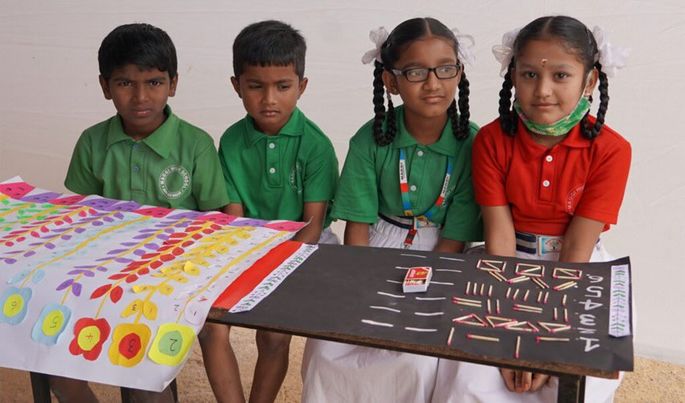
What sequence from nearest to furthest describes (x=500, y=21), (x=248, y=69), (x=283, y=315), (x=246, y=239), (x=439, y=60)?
(x=283, y=315) < (x=246, y=239) < (x=439, y=60) < (x=248, y=69) < (x=500, y=21)

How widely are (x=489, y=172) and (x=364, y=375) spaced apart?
0.70m

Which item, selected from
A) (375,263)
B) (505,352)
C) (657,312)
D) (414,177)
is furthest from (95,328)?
(657,312)

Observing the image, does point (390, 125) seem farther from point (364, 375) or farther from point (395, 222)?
point (364, 375)

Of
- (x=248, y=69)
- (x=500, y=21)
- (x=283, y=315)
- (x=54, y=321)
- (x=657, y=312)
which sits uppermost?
(x=500, y=21)

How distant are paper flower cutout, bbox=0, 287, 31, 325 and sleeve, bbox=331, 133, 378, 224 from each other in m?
1.02

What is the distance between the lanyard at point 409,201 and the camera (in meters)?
2.59

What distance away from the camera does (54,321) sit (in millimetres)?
1863

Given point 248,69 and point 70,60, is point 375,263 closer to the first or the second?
point 248,69

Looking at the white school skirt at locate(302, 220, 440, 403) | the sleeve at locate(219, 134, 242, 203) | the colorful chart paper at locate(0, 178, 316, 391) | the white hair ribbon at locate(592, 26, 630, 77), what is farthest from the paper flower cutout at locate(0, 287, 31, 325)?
the white hair ribbon at locate(592, 26, 630, 77)

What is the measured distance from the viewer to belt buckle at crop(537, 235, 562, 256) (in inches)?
96.1

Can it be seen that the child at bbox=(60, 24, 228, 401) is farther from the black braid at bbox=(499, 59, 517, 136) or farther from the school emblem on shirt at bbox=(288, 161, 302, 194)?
the black braid at bbox=(499, 59, 517, 136)

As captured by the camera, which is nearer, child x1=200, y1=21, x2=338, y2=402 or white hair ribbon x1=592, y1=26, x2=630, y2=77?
white hair ribbon x1=592, y1=26, x2=630, y2=77

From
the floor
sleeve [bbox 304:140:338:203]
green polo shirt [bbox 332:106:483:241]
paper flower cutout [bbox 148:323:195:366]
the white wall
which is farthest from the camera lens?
the white wall

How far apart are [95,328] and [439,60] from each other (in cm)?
124
